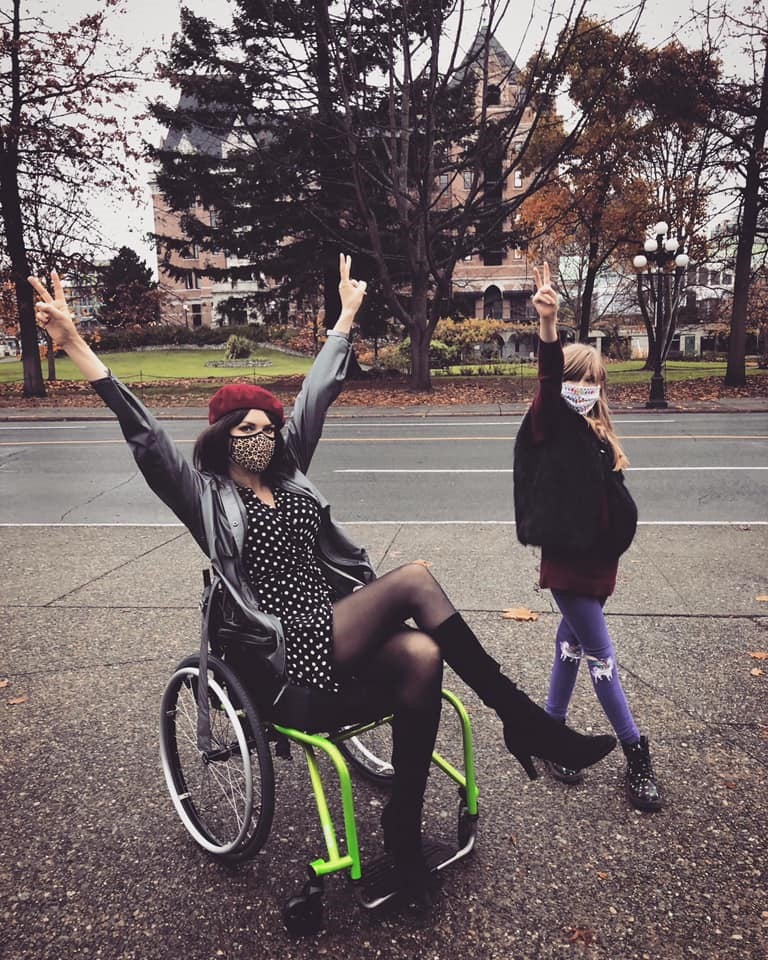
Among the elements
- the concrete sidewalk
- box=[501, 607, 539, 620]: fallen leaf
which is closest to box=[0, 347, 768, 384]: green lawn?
box=[501, 607, 539, 620]: fallen leaf

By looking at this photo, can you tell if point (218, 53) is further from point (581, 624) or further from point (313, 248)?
point (581, 624)

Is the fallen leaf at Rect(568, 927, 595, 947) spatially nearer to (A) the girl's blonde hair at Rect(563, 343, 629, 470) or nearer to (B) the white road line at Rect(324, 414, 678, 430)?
(A) the girl's blonde hair at Rect(563, 343, 629, 470)

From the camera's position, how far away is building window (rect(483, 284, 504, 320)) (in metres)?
56.2

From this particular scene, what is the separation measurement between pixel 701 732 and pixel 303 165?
923 inches

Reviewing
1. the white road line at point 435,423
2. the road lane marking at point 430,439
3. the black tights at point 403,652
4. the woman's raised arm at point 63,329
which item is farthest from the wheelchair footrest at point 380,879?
the white road line at point 435,423

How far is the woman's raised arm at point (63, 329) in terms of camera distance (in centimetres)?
257

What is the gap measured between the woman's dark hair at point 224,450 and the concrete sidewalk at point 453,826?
54.0 inches

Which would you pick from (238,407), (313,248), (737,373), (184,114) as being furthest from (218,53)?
(238,407)

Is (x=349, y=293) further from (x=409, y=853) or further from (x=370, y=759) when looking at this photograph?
(x=409, y=853)

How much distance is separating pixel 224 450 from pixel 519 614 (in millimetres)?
2771

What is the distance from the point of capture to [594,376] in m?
2.98

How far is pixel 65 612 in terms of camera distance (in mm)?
A: 5293

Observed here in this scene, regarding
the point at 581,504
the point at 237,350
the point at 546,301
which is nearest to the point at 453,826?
the point at 581,504

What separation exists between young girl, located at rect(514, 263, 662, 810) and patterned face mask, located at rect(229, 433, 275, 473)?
1019mm
